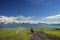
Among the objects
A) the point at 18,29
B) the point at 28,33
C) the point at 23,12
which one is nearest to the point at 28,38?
the point at 28,33

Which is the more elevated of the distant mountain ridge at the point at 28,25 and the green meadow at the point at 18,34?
the distant mountain ridge at the point at 28,25

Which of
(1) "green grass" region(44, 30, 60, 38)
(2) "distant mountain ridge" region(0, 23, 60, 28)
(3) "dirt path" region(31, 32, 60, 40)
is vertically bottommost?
(3) "dirt path" region(31, 32, 60, 40)

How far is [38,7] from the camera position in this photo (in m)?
3.22

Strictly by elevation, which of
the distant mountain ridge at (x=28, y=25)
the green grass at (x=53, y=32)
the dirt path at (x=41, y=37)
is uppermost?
the distant mountain ridge at (x=28, y=25)

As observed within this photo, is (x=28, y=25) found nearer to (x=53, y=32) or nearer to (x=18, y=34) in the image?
(x=18, y=34)

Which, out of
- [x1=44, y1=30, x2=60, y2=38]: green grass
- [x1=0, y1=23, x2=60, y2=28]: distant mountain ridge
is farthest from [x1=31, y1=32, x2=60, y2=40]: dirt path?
[x1=0, y1=23, x2=60, y2=28]: distant mountain ridge

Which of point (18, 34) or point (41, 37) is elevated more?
point (18, 34)

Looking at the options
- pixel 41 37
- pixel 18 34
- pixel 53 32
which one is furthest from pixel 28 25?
pixel 53 32

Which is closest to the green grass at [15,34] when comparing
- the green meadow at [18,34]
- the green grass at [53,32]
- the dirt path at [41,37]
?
the green meadow at [18,34]

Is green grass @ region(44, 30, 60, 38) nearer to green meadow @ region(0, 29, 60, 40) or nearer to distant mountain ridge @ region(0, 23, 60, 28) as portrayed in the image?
green meadow @ region(0, 29, 60, 40)

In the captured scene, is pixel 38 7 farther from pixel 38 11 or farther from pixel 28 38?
pixel 28 38

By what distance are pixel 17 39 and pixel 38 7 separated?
945 mm

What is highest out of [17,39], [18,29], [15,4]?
[15,4]

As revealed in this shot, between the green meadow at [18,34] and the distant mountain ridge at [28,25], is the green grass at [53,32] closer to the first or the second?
the green meadow at [18,34]
